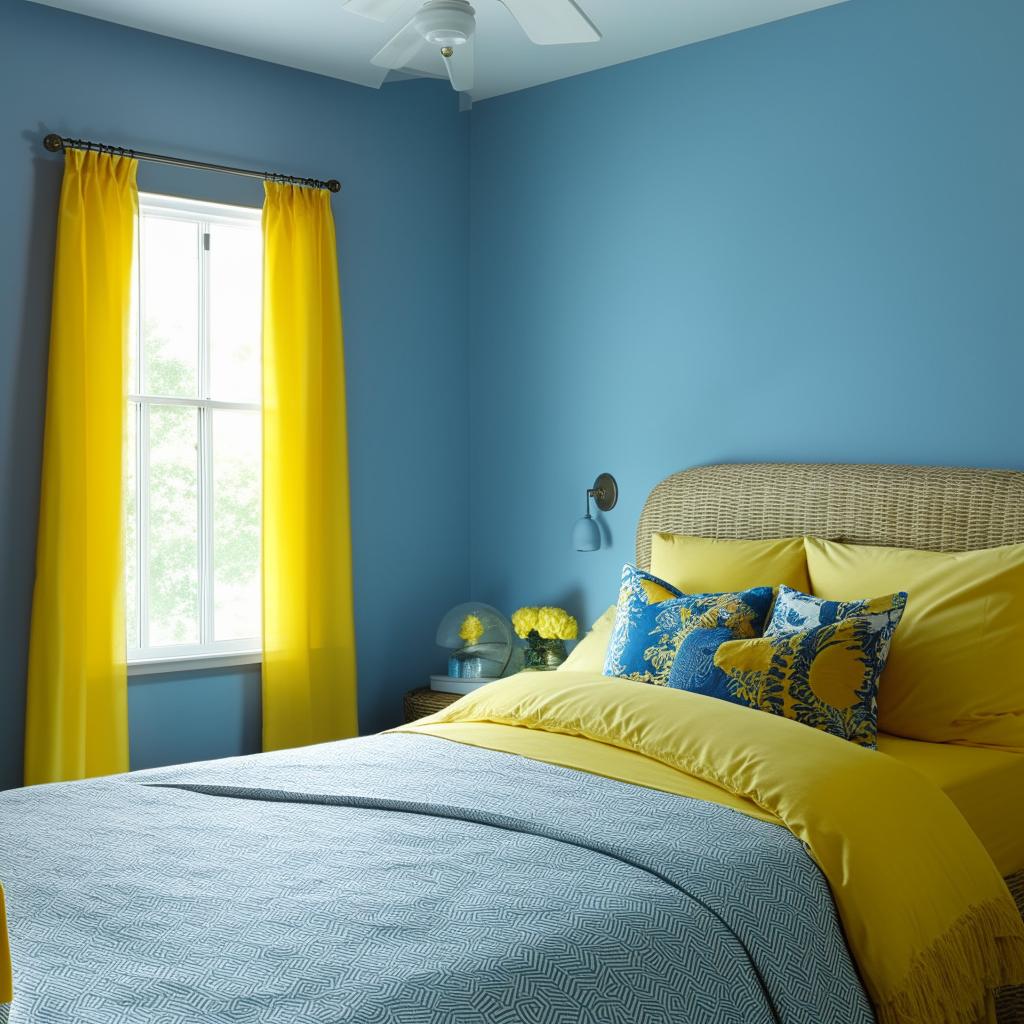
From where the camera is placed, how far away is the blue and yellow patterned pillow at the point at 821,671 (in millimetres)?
2645

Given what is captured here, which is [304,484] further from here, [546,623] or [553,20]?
[553,20]

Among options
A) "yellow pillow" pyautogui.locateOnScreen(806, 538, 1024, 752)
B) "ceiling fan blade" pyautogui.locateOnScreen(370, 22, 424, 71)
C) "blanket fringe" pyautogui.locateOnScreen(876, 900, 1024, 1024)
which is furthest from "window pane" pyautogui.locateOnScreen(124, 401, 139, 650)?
"blanket fringe" pyautogui.locateOnScreen(876, 900, 1024, 1024)

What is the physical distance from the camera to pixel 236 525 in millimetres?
4070

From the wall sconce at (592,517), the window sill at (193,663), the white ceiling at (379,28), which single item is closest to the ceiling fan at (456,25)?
the white ceiling at (379,28)

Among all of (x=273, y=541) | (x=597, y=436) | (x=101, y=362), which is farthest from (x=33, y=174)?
(x=597, y=436)

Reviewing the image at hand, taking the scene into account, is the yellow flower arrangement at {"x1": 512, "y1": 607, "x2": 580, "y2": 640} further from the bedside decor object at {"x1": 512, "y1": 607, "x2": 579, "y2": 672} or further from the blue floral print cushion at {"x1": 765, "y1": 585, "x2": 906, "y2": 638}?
the blue floral print cushion at {"x1": 765, "y1": 585, "x2": 906, "y2": 638}

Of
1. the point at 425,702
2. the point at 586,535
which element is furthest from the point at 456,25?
the point at 425,702

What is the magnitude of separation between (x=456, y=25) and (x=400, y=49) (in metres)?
0.23

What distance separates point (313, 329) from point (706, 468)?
1.41 meters

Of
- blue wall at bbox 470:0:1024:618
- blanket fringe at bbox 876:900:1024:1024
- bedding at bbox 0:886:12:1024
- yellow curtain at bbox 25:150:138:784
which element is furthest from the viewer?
yellow curtain at bbox 25:150:138:784

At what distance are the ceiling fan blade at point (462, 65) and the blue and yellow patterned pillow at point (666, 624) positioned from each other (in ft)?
4.51

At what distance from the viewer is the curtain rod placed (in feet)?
11.7

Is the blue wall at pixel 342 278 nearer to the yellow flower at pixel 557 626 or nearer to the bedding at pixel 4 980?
the yellow flower at pixel 557 626

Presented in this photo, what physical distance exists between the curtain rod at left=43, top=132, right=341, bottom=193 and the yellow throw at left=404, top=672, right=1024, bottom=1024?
7.49 feet
